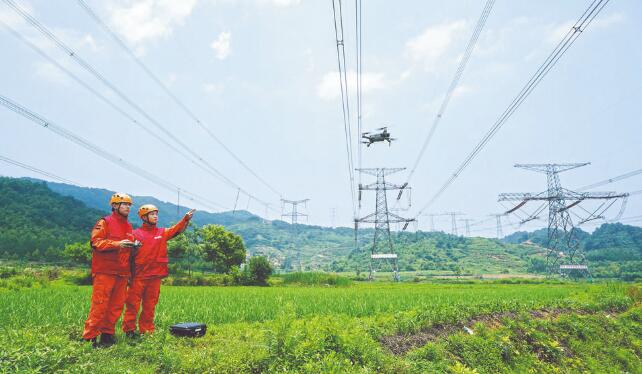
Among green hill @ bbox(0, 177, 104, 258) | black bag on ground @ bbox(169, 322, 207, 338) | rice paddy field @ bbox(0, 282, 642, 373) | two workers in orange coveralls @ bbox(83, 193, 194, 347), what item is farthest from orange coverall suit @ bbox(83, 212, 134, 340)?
green hill @ bbox(0, 177, 104, 258)

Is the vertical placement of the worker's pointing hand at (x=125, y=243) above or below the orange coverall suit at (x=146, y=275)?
above

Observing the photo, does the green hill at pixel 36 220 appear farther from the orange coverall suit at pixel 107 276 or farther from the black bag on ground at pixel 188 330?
the black bag on ground at pixel 188 330

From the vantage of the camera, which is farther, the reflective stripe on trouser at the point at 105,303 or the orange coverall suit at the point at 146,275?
the orange coverall suit at the point at 146,275

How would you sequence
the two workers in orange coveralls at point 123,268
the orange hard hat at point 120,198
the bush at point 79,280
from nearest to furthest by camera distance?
the two workers in orange coveralls at point 123,268 → the orange hard hat at point 120,198 → the bush at point 79,280

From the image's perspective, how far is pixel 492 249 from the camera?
6033 inches

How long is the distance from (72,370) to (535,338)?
475 inches

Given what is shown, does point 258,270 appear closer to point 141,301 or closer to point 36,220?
point 141,301

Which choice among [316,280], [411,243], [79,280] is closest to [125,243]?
[79,280]

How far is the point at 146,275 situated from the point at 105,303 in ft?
3.06

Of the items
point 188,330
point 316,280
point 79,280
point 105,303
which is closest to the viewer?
point 105,303

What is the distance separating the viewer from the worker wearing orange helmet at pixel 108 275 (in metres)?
6.73

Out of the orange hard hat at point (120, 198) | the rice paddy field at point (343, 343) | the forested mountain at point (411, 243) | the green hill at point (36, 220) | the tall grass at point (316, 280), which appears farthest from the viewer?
the forested mountain at point (411, 243)

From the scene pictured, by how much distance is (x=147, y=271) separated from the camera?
7582 millimetres

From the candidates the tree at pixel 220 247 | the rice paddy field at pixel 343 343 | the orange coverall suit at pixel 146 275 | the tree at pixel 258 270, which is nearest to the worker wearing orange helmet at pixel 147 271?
the orange coverall suit at pixel 146 275
